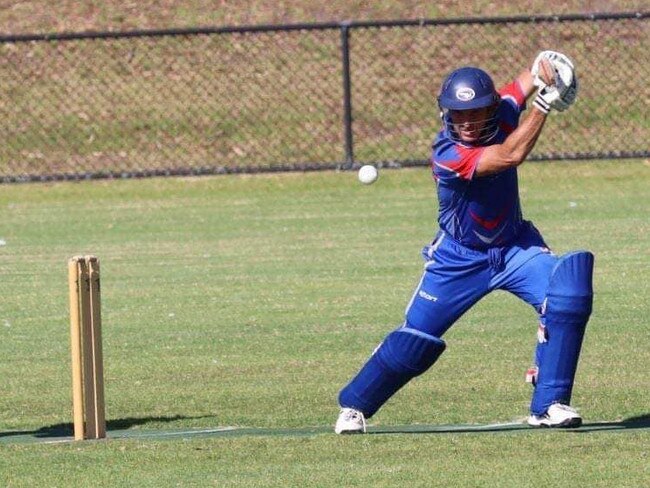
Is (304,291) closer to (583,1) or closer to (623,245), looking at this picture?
(623,245)

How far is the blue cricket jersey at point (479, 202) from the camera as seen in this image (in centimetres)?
781

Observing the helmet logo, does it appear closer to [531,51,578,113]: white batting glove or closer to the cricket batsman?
the cricket batsman

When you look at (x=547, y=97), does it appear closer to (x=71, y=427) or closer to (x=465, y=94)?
(x=465, y=94)

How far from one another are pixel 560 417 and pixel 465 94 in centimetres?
158

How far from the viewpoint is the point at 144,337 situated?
1110 centimetres

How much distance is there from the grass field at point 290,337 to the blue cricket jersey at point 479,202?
95 centimetres

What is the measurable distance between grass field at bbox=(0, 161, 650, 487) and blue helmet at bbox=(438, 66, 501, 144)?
4.75ft

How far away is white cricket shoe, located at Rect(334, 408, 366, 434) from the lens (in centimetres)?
792

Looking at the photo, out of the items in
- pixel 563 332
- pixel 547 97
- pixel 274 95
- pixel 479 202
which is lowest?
pixel 563 332

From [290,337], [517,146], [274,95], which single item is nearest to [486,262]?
[517,146]

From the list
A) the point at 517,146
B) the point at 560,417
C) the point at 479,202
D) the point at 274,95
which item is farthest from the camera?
the point at 274,95

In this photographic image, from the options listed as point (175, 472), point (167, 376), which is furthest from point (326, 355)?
point (175, 472)

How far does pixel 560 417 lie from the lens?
25.1 feet

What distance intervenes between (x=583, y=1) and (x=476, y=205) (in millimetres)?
15367
